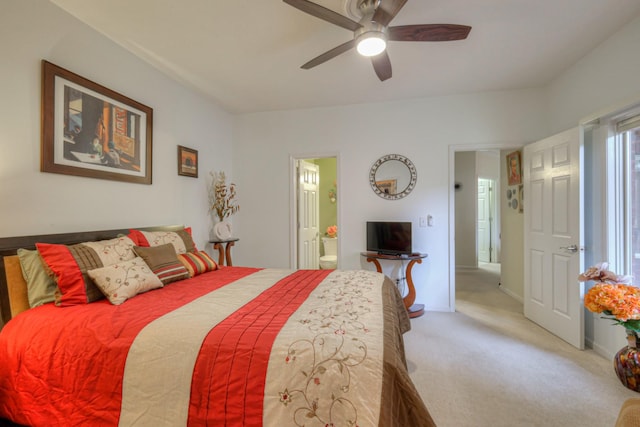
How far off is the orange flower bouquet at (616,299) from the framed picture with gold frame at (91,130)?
3.79 metres

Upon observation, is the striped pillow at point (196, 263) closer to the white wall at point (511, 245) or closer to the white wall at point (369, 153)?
the white wall at point (369, 153)

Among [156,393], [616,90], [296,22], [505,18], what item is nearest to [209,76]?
[296,22]

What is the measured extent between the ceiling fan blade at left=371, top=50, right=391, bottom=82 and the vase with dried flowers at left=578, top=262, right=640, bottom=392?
7.26 ft

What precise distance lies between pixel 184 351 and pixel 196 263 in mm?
1278

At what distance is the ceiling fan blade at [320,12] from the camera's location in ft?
5.06

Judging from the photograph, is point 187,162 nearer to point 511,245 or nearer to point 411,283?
point 411,283

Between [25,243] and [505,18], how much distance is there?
3.64m

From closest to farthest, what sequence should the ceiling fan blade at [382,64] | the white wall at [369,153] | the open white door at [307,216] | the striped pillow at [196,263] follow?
the ceiling fan blade at [382,64] < the striped pillow at [196,263] < the white wall at [369,153] < the open white door at [307,216]

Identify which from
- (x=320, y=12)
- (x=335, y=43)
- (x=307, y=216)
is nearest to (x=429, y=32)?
(x=320, y=12)

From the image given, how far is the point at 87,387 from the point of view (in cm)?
125

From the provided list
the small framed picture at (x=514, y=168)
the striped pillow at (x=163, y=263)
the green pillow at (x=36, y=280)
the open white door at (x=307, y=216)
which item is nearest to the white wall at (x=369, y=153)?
the open white door at (x=307, y=216)

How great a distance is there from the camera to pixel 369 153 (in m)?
3.74

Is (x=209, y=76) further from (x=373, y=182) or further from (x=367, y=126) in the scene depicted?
(x=373, y=182)

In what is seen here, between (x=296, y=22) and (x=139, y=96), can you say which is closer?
(x=296, y=22)
